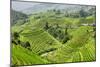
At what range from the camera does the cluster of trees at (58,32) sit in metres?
2.50

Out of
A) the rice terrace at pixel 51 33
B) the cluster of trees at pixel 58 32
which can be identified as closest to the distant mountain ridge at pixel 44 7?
the rice terrace at pixel 51 33

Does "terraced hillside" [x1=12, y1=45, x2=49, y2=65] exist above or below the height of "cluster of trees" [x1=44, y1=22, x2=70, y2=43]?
below

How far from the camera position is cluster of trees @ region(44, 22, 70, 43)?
98.5 inches

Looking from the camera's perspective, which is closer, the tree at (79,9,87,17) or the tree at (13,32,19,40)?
the tree at (13,32,19,40)

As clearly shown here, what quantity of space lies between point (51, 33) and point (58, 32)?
9 cm

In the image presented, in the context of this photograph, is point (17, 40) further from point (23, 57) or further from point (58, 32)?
point (58, 32)

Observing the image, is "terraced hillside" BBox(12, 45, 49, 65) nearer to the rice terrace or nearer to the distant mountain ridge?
the rice terrace

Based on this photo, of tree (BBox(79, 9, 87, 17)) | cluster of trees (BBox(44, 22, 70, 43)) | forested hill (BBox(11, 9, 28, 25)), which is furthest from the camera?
tree (BBox(79, 9, 87, 17))

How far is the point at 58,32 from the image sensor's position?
2.55 metres

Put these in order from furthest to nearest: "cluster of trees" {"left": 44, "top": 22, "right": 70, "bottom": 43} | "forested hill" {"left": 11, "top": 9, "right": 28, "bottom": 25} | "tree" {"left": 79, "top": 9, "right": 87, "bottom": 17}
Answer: "tree" {"left": 79, "top": 9, "right": 87, "bottom": 17}
"cluster of trees" {"left": 44, "top": 22, "right": 70, "bottom": 43}
"forested hill" {"left": 11, "top": 9, "right": 28, "bottom": 25}

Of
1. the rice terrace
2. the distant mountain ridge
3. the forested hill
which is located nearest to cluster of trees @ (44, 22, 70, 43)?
the rice terrace

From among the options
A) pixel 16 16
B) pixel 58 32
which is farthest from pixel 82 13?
pixel 16 16
